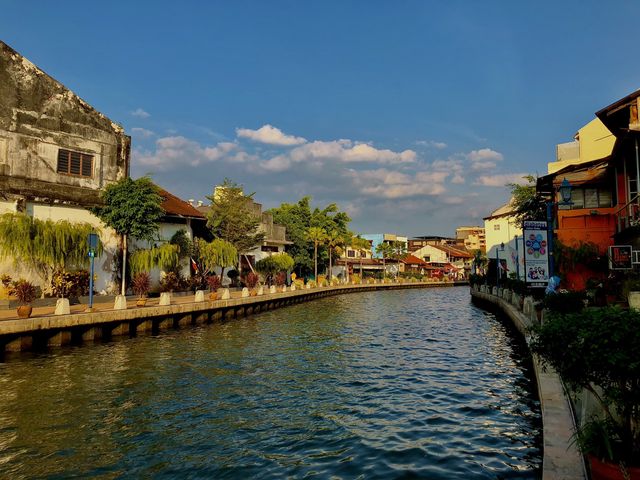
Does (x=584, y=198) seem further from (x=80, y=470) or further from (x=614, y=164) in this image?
(x=80, y=470)

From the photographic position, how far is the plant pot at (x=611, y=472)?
459 cm

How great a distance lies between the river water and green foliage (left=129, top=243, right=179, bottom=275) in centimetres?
1181

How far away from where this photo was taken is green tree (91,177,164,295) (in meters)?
28.6

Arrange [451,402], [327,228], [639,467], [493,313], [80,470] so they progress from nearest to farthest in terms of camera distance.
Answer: [639,467], [80,470], [451,402], [493,313], [327,228]

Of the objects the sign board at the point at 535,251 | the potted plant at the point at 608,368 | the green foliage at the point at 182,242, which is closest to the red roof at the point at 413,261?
the green foliage at the point at 182,242

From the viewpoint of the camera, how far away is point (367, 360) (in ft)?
55.4

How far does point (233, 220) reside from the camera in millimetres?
44031

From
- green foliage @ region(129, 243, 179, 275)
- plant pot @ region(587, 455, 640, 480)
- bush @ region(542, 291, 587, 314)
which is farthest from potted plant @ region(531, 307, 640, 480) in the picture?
green foliage @ region(129, 243, 179, 275)

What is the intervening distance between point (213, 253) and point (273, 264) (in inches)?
611

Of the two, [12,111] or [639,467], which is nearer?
[639,467]

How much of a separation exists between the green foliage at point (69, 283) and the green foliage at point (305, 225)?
40.2m

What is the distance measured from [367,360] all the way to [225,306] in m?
16.3

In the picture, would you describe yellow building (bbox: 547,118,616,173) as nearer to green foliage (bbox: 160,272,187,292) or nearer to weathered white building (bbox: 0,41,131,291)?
green foliage (bbox: 160,272,187,292)

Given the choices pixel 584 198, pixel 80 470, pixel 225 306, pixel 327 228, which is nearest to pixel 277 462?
pixel 80 470
